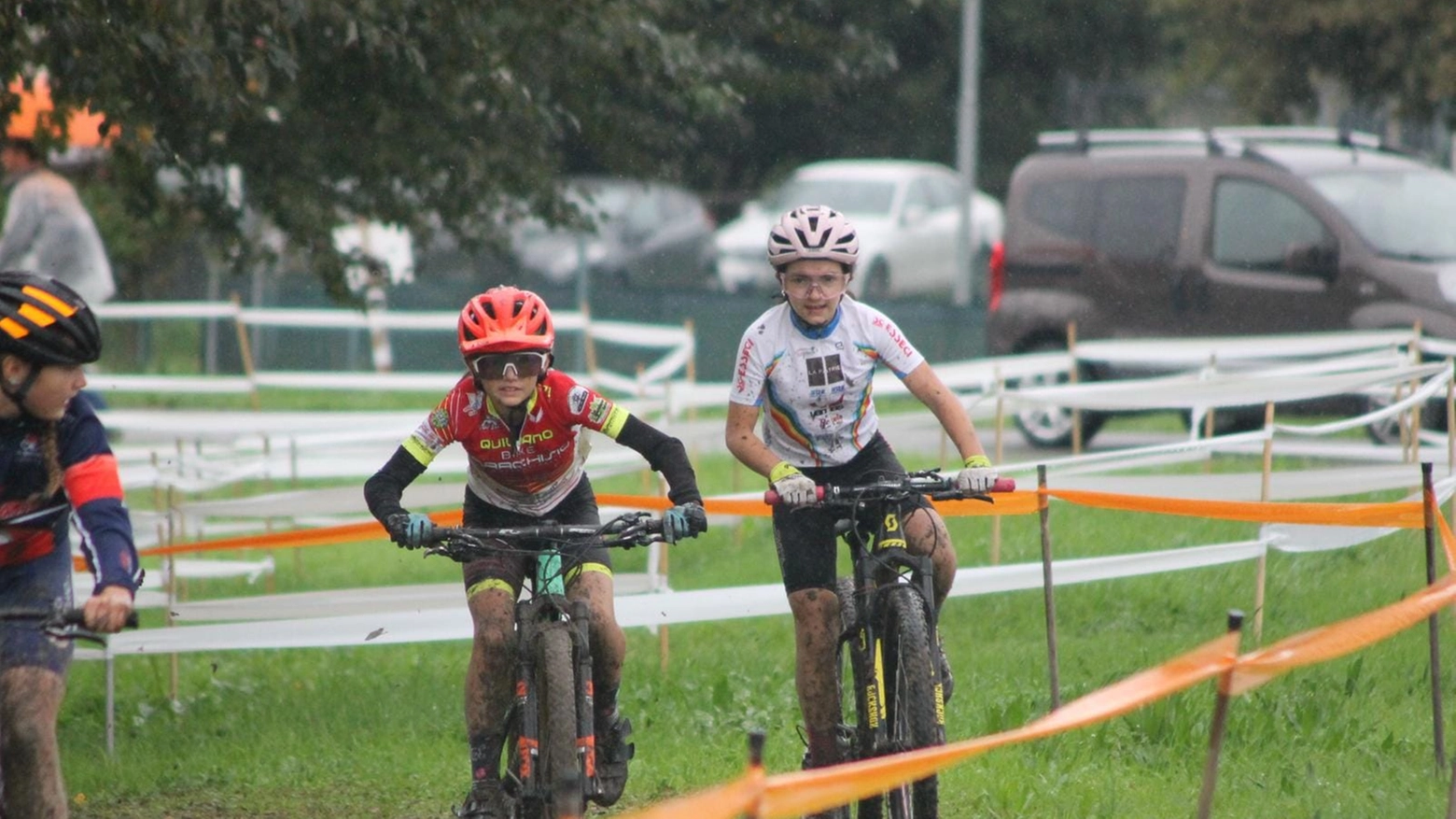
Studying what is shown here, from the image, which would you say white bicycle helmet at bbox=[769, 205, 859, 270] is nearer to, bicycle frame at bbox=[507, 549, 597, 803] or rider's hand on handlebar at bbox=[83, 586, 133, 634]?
bicycle frame at bbox=[507, 549, 597, 803]

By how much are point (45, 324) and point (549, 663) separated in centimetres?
180

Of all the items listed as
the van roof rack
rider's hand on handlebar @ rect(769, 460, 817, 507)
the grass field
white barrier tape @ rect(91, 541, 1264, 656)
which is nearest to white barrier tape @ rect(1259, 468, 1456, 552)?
the grass field

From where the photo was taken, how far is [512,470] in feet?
21.4

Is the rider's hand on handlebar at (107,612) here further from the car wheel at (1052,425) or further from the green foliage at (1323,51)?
the green foliage at (1323,51)

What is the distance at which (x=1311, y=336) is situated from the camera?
14344 mm

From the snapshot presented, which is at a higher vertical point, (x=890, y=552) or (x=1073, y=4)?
(x=1073, y=4)

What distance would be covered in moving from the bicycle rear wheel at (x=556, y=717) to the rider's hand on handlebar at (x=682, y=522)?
45 centimetres

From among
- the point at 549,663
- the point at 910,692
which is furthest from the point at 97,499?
the point at 910,692

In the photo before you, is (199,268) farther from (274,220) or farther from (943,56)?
(274,220)

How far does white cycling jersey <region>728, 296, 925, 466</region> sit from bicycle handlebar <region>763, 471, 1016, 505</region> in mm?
450

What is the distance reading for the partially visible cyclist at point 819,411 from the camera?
6551 millimetres

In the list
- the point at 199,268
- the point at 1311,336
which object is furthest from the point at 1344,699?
the point at 199,268

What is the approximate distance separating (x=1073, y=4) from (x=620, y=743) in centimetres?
2919

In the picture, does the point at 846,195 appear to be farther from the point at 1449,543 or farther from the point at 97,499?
the point at 97,499
